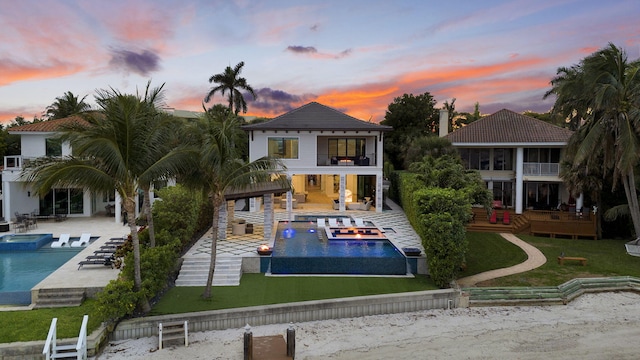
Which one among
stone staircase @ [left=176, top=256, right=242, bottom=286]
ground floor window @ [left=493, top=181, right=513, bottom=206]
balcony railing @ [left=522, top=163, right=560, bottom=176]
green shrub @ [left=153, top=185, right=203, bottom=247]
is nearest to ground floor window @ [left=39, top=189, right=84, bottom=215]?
green shrub @ [left=153, top=185, right=203, bottom=247]

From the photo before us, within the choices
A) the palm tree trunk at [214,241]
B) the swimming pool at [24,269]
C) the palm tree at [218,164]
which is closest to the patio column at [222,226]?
the palm tree trunk at [214,241]

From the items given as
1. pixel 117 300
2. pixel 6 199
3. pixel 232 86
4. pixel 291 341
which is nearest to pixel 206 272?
pixel 117 300

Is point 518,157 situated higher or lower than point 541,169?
higher

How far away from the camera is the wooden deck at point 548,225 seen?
77.3 feet

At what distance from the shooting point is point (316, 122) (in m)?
28.5

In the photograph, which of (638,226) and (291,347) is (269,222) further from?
(638,226)

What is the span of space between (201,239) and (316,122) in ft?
41.4

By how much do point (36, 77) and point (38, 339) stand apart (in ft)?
64.7

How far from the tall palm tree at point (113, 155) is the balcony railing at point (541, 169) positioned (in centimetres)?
2612

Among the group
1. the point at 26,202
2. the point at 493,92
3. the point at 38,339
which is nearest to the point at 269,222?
the point at 38,339

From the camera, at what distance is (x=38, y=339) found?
10.0 meters

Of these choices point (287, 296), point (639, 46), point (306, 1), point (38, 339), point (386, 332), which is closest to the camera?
point (38, 339)

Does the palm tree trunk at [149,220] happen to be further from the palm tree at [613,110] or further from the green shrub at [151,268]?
the palm tree at [613,110]

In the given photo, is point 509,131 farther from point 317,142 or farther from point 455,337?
point 455,337
